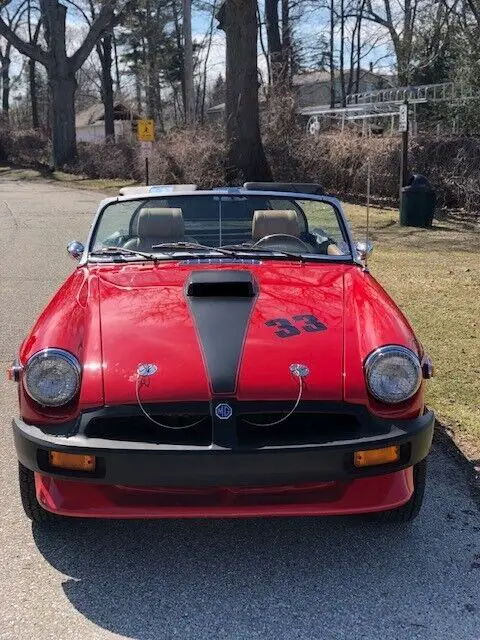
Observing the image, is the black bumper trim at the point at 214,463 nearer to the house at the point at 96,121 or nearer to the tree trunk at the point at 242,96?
the tree trunk at the point at 242,96

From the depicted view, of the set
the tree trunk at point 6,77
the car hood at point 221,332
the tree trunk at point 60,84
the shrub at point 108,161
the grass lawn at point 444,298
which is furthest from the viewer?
the tree trunk at point 6,77

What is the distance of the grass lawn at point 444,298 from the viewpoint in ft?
15.2

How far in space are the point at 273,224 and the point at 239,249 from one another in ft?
1.20

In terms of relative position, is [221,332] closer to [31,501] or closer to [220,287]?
[220,287]

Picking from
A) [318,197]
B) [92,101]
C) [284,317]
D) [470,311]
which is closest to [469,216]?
[470,311]

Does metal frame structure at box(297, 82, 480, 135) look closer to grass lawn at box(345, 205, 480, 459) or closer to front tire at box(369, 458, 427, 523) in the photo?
grass lawn at box(345, 205, 480, 459)

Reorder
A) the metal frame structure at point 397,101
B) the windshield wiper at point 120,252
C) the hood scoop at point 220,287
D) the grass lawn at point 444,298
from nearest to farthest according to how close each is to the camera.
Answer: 1. the hood scoop at point 220,287
2. the windshield wiper at point 120,252
3. the grass lawn at point 444,298
4. the metal frame structure at point 397,101

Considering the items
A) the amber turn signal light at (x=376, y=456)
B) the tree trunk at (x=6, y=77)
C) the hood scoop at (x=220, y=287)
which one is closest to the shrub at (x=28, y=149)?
the tree trunk at (x=6, y=77)

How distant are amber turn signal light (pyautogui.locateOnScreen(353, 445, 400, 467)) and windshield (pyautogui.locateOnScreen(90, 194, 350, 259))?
67.0 inches

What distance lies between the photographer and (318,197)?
185 inches

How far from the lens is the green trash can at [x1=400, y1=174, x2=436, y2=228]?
13445 millimetres

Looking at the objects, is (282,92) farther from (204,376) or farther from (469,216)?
(204,376)

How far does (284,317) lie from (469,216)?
12690mm

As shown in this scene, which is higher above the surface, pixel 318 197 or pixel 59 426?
pixel 318 197
